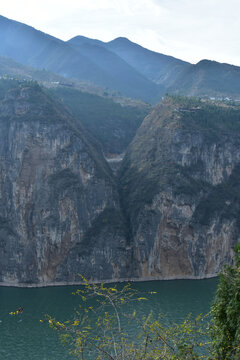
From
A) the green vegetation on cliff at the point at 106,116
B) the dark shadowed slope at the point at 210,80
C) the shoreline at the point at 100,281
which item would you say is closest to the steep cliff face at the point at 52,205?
the shoreline at the point at 100,281

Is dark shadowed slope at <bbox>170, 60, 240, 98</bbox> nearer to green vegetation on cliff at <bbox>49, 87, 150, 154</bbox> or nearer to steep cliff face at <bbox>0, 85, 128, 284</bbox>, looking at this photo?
green vegetation on cliff at <bbox>49, 87, 150, 154</bbox>

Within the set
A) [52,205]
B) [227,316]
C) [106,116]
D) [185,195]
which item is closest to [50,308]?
[52,205]

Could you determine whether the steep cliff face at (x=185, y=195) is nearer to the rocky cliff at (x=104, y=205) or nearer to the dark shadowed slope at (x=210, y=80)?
the rocky cliff at (x=104, y=205)

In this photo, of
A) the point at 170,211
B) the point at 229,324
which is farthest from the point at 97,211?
the point at 229,324

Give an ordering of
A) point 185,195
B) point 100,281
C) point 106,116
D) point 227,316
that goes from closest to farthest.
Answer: point 227,316, point 100,281, point 185,195, point 106,116

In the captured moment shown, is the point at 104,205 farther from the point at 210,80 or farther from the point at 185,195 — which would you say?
the point at 210,80

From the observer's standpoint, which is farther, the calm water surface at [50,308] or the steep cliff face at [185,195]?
the steep cliff face at [185,195]

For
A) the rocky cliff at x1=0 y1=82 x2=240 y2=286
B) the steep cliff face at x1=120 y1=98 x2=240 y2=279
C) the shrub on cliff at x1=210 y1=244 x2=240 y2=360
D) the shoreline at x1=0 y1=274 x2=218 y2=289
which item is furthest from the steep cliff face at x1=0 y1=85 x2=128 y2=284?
the shrub on cliff at x1=210 y1=244 x2=240 y2=360
